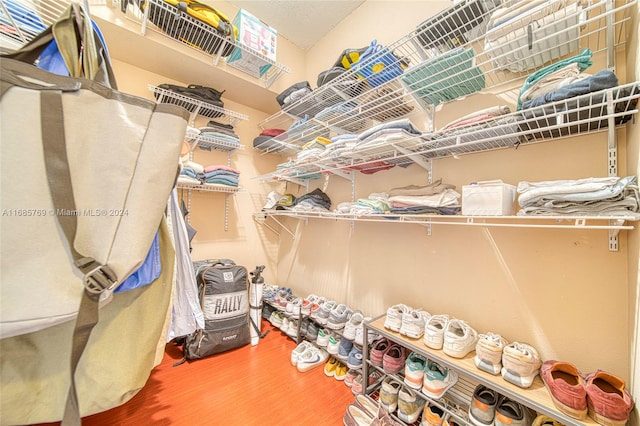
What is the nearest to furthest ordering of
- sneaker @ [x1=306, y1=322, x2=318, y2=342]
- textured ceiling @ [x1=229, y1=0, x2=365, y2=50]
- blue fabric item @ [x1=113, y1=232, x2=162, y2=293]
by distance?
blue fabric item @ [x1=113, y1=232, x2=162, y2=293] < sneaker @ [x1=306, y1=322, x2=318, y2=342] < textured ceiling @ [x1=229, y1=0, x2=365, y2=50]

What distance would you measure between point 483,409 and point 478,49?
1737 millimetres

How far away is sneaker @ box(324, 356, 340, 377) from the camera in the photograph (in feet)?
5.34

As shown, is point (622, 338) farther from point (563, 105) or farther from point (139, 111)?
point (139, 111)

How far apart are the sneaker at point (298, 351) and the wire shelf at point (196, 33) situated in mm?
2212

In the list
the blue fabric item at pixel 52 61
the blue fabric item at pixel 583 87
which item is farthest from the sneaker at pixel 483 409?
the blue fabric item at pixel 52 61

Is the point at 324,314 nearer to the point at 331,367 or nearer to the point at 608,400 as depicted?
the point at 331,367

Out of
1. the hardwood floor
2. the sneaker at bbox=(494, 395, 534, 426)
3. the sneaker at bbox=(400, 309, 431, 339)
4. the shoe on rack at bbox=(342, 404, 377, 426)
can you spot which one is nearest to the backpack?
the hardwood floor

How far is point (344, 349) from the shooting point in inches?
62.5

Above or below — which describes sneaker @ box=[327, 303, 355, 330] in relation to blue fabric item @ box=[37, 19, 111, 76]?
below

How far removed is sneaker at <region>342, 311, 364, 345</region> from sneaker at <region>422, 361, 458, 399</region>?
0.49m

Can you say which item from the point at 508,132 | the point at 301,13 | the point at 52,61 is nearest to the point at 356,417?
the point at 508,132

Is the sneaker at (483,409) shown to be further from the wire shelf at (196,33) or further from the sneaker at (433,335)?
the wire shelf at (196,33)

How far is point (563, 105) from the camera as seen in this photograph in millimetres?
849

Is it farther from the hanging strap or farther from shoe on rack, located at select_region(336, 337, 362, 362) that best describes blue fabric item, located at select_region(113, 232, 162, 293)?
shoe on rack, located at select_region(336, 337, 362, 362)
